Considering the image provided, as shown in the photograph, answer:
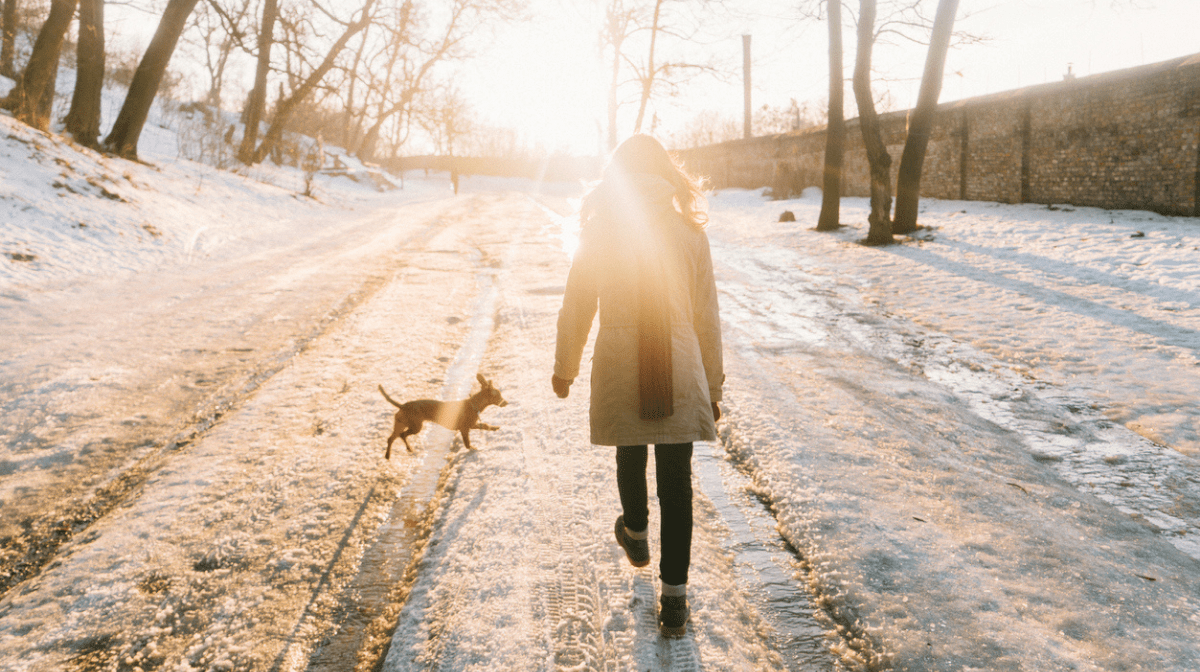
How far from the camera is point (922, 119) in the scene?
1208 cm

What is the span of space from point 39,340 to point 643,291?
5.83m

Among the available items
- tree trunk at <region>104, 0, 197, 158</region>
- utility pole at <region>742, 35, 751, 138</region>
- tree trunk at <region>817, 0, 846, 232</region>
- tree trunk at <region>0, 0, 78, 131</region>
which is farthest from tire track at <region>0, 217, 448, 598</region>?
utility pole at <region>742, 35, 751, 138</region>

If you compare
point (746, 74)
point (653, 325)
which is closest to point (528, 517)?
point (653, 325)

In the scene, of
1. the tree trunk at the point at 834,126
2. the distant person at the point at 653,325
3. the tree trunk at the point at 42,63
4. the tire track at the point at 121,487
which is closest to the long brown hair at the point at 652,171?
the distant person at the point at 653,325

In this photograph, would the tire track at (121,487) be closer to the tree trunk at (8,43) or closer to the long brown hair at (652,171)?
the long brown hair at (652,171)

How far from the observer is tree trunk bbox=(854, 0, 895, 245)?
11.8 m

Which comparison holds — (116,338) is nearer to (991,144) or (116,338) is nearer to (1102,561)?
(1102,561)

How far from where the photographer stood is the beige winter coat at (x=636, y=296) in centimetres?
226

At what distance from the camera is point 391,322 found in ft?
21.3

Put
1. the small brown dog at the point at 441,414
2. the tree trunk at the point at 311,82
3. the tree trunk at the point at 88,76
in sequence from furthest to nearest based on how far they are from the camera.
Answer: the tree trunk at the point at 311,82
the tree trunk at the point at 88,76
the small brown dog at the point at 441,414

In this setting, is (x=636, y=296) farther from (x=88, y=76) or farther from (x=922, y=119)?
(x=88, y=76)

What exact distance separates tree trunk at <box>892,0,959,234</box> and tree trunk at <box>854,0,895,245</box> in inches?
15.9

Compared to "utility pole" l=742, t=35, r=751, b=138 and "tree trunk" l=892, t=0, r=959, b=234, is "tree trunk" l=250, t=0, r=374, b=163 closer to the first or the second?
"tree trunk" l=892, t=0, r=959, b=234

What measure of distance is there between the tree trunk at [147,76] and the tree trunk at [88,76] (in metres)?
0.46
